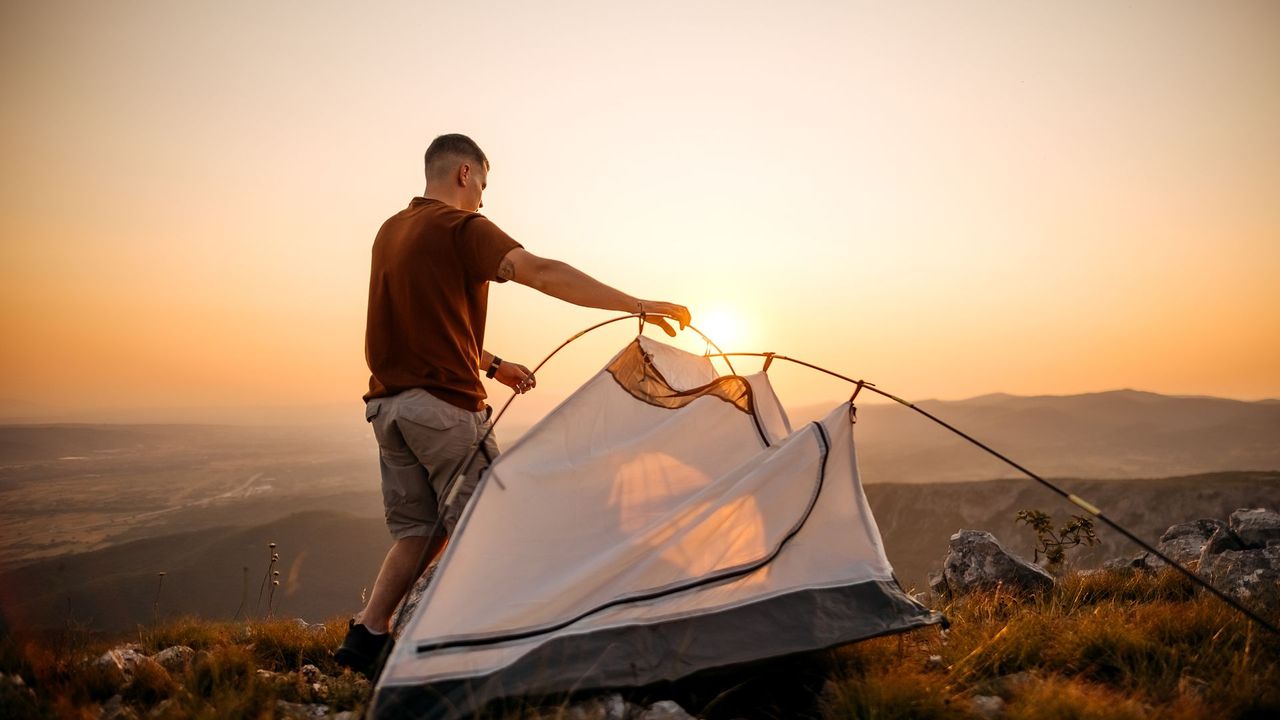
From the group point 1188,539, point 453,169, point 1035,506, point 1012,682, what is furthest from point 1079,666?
point 1035,506

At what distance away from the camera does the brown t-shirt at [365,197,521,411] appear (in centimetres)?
406

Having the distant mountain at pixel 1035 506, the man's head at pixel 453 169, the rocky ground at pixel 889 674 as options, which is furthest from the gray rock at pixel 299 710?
the distant mountain at pixel 1035 506

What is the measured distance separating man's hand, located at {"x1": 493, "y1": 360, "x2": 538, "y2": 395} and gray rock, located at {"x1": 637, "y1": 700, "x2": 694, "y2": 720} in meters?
2.40

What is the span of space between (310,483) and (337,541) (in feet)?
216

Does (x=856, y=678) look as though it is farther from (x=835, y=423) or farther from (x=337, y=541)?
(x=337, y=541)

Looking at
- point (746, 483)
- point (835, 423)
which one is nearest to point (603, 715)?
point (746, 483)

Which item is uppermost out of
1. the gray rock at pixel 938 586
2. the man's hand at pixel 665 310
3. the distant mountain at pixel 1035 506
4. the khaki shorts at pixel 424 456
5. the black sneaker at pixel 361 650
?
the man's hand at pixel 665 310

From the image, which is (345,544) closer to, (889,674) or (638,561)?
(638,561)

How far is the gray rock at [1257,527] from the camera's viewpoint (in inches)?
267

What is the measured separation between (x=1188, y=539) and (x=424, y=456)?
9619 millimetres

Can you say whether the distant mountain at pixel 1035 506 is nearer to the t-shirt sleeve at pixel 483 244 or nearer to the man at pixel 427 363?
the man at pixel 427 363

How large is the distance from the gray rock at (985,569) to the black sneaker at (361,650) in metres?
5.33

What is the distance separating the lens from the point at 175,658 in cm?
448

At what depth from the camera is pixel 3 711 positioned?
3.04 meters
